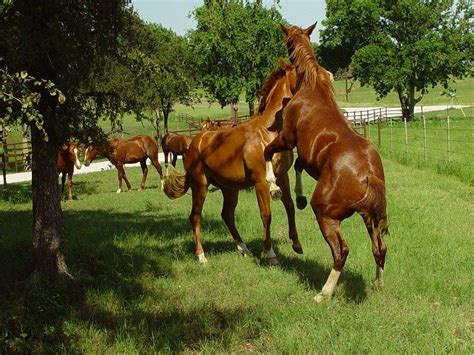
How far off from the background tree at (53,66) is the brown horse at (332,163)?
2498 millimetres

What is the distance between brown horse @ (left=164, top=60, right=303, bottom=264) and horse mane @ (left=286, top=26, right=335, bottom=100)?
0.68 meters

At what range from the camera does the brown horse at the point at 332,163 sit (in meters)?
4.92

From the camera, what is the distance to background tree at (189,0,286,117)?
46.2m

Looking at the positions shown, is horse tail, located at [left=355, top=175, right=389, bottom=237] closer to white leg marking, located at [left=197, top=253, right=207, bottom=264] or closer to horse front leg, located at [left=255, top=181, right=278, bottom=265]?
horse front leg, located at [left=255, top=181, right=278, bottom=265]

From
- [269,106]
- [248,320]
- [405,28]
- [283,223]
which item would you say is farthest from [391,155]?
[405,28]

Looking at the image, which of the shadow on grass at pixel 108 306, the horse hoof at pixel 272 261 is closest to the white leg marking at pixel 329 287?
the shadow on grass at pixel 108 306

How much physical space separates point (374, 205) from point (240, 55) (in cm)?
4514

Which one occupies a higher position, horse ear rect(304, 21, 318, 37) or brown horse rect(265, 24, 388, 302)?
horse ear rect(304, 21, 318, 37)

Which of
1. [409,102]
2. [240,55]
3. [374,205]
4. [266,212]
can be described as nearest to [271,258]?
[266,212]

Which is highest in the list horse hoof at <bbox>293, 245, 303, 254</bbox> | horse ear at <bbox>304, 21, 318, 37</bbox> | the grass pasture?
horse ear at <bbox>304, 21, 318, 37</bbox>

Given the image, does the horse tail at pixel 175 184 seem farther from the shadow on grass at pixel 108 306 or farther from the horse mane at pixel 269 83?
the horse mane at pixel 269 83

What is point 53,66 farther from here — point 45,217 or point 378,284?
point 378,284

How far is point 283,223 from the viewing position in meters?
9.61

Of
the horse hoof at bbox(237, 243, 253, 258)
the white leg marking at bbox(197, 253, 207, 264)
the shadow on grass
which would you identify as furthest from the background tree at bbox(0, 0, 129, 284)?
the horse hoof at bbox(237, 243, 253, 258)
